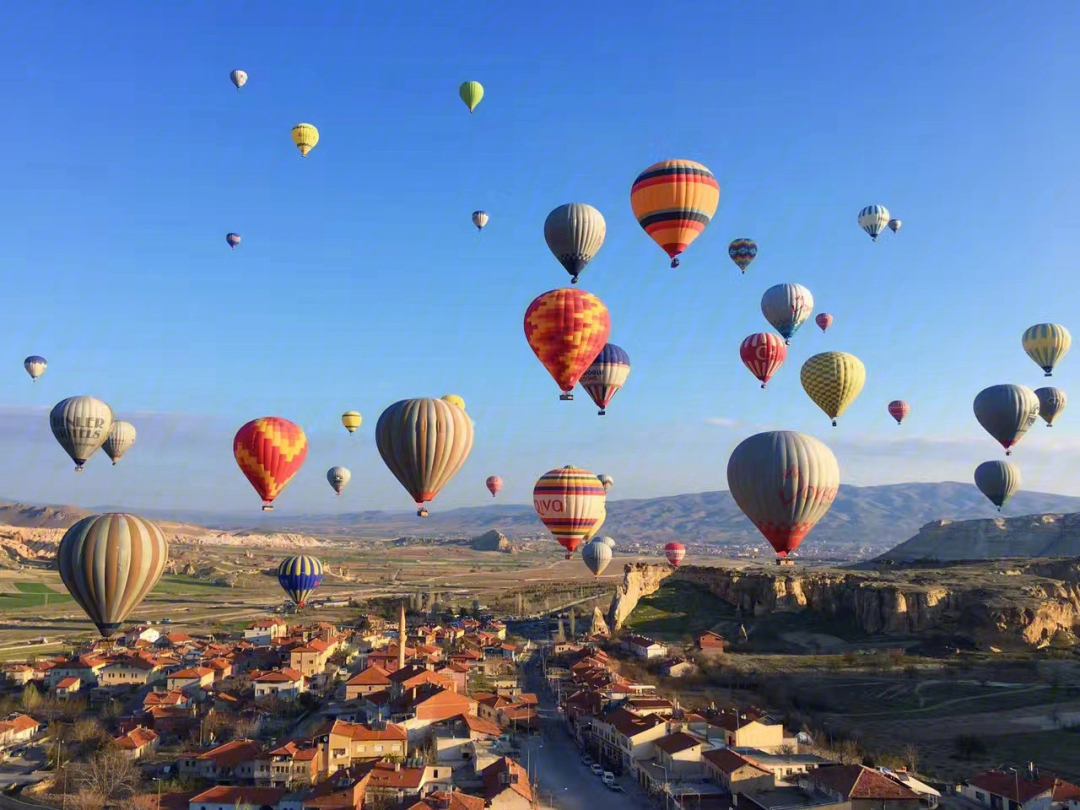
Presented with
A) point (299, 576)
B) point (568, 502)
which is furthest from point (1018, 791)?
point (299, 576)

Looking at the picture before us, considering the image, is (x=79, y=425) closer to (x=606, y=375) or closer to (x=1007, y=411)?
(x=606, y=375)

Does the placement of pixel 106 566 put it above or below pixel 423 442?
below

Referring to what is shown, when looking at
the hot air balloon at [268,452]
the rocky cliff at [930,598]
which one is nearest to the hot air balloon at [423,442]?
the hot air balloon at [268,452]

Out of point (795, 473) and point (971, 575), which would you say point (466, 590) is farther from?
point (795, 473)

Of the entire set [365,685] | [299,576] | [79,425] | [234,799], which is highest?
[79,425]

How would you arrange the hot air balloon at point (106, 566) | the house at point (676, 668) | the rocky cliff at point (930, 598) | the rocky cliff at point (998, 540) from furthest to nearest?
the rocky cliff at point (998, 540) → the rocky cliff at point (930, 598) → the house at point (676, 668) → the hot air balloon at point (106, 566)

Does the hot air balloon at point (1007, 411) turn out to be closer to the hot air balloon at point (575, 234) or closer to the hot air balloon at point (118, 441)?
the hot air balloon at point (575, 234)
